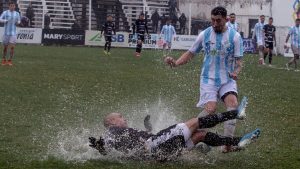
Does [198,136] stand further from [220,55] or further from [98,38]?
[98,38]

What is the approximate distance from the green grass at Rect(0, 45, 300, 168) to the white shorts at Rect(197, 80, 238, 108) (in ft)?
2.28

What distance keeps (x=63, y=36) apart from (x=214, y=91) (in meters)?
34.0

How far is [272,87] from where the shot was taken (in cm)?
1658

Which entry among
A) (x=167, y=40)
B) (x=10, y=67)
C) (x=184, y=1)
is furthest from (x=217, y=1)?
(x=10, y=67)

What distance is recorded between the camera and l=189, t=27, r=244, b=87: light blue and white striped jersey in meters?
7.77

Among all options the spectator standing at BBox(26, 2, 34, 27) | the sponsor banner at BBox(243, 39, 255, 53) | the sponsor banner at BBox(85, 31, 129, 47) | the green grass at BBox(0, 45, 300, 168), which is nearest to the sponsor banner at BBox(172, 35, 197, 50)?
the sponsor banner at BBox(85, 31, 129, 47)

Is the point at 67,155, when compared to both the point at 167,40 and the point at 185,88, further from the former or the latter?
the point at 167,40

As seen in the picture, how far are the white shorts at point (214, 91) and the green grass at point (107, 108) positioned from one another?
695 mm

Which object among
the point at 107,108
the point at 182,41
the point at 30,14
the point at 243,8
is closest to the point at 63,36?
the point at 30,14

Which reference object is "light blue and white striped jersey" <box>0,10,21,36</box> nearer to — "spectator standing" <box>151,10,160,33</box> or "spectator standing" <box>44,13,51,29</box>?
"spectator standing" <box>44,13,51,29</box>

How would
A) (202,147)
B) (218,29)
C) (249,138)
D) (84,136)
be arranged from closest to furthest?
(249,138) < (202,147) < (218,29) < (84,136)

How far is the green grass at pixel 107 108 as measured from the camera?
23.2 ft

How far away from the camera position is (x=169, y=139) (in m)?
6.75

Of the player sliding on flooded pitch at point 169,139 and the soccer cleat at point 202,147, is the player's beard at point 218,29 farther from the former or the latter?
the soccer cleat at point 202,147
